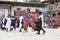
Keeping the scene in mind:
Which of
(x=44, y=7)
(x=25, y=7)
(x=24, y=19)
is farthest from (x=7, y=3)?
(x=24, y=19)

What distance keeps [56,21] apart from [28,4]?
42.4 feet

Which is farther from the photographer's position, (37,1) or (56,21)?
(37,1)

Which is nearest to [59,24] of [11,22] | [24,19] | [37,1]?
[11,22]

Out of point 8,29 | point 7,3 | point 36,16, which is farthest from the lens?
point 7,3

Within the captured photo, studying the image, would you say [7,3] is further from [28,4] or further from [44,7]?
[44,7]

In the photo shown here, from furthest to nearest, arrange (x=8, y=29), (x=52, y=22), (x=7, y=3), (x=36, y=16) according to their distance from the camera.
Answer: (x=7, y=3) → (x=52, y=22) → (x=8, y=29) → (x=36, y=16)

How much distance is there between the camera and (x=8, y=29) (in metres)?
22.1

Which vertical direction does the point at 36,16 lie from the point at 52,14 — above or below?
above

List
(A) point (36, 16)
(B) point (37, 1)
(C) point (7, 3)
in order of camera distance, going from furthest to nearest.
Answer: (B) point (37, 1), (C) point (7, 3), (A) point (36, 16)

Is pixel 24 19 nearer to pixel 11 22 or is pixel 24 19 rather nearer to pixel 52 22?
pixel 11 22

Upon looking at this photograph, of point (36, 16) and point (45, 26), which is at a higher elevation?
point (36, 16)

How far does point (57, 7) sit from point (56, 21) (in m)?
11.9

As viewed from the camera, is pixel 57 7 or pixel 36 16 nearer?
pixel 36 16

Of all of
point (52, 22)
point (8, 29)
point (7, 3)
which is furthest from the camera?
point (7, 3)
